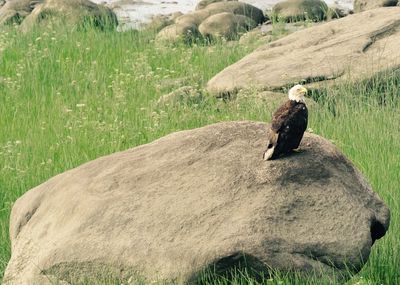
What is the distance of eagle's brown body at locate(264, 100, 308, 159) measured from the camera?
586 centimetres

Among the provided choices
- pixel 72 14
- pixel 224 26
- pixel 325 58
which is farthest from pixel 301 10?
pixel 325 58

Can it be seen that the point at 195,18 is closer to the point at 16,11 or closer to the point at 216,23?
the point at 216,23

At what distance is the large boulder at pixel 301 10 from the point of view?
16203 millimetres

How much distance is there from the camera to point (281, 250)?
561 centimetres

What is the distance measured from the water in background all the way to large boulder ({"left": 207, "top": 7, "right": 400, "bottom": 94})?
6679 mm

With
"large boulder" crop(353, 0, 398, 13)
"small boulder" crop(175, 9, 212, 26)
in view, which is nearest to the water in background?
"small boulder" crop(175, 9, 212, 26)

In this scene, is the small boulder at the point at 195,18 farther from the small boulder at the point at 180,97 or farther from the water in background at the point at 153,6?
the small boulder at the point at 180,97

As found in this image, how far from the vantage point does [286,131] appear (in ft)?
19.2

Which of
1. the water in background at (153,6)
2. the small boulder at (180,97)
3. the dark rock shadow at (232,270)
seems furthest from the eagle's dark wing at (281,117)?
the water in background at (153,6)

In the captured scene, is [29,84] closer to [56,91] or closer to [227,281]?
[56,91]

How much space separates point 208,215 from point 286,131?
603 millimetres

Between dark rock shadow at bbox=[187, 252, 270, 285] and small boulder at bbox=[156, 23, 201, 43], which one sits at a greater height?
dark rock shadow at bbox=[187, 252, 270, 285]

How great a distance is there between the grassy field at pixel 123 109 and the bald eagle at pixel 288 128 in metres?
0.72

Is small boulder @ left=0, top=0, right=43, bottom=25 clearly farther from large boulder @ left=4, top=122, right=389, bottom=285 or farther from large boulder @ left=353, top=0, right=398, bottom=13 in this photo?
large boulder @ left=4, top=122, right=389, bottom=285
